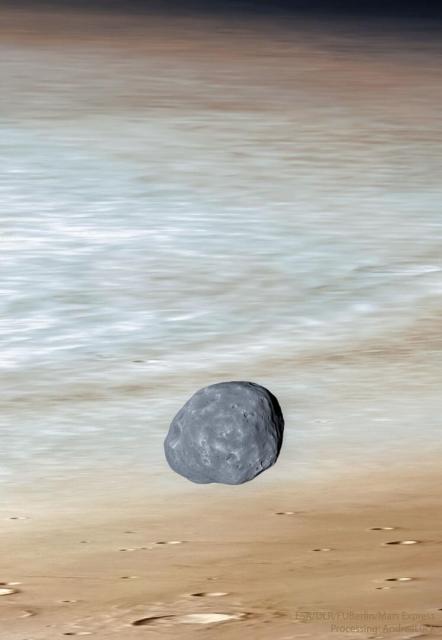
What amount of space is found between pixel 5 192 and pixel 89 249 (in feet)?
2.10

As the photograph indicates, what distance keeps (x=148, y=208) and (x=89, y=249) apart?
47 centimetres

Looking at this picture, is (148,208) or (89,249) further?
(148,208)

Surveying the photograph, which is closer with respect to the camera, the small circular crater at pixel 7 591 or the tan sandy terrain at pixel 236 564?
the tan sandy terrain at pixel 236 564

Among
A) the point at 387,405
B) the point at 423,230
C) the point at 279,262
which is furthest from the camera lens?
the point at 423,230

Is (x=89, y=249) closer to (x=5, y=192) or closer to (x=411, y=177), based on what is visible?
(x=5, y=192)

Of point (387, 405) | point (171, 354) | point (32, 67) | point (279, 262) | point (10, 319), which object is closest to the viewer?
point (387, 405)

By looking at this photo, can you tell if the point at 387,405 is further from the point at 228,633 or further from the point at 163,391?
the point at 228,633

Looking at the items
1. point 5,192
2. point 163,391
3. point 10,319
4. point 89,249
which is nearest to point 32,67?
point 5,192

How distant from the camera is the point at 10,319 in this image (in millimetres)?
3732

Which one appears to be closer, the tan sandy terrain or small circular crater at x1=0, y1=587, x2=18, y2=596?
the tan sandy terrain

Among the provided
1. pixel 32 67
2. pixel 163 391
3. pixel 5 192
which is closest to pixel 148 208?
pixel 5 192

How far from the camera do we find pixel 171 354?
347 cm

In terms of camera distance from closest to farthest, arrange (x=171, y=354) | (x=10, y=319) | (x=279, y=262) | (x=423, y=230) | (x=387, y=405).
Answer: (x=387, y=405) < (x=171, y=354) < (x=10, y=319) < (x=279, y=262) < (x=423, y=230)

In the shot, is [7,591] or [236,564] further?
[236,564]
